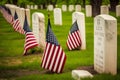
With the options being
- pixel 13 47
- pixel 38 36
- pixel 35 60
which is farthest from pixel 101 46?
pixel 13 47

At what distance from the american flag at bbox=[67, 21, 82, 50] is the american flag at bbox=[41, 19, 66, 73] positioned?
3403mm

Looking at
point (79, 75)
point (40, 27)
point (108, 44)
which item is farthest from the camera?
point (40, 27)

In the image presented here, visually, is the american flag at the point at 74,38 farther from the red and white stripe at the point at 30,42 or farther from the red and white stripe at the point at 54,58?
the red and white stripe at the point at 54,58

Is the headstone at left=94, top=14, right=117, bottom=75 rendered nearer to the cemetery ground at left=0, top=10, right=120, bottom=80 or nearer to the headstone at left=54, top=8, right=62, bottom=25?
the cemetery ground at left=0, top=10, right=120, bottom=80

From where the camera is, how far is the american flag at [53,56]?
413 inches

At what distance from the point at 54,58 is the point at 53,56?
83mm

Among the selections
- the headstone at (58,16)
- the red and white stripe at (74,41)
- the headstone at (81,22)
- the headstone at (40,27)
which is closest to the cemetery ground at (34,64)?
the red and white stripe at (74,41)

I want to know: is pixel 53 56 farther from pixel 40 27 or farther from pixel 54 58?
pixel 40 27

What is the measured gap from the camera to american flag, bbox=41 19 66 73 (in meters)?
10.5

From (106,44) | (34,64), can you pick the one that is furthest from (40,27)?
(106,44)

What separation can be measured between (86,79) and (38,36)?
643 cm

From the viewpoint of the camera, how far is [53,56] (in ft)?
34.9

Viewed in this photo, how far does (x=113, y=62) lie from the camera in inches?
389

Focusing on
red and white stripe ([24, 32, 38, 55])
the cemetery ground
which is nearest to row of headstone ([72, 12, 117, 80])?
the cemetery ground
